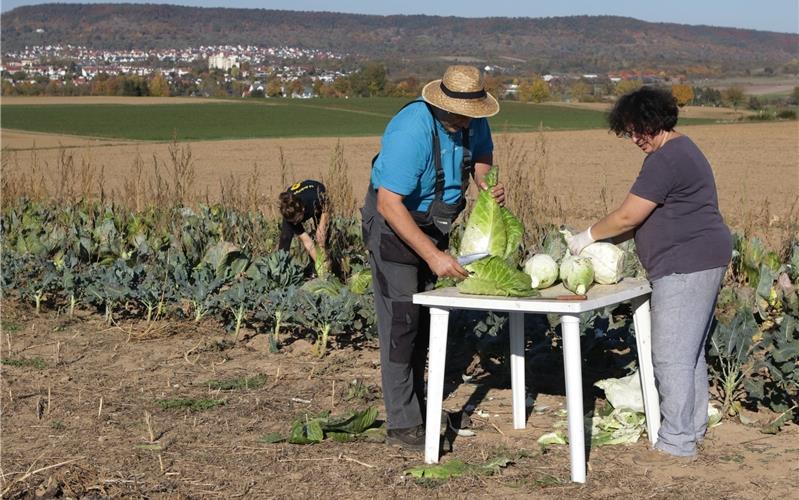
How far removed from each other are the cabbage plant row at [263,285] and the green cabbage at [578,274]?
49.4 inches

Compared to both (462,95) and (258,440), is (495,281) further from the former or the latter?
(258,440)

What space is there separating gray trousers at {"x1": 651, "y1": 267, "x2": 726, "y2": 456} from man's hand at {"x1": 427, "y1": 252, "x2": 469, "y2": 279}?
890 millimetres

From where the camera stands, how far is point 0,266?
8.35m

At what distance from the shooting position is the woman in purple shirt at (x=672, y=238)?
179 inches

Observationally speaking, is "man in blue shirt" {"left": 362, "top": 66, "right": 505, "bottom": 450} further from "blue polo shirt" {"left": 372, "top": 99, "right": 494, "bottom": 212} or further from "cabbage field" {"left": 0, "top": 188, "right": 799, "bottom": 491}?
"cabbage field" {"left": 0, "top": 188, "right": 799, "bottom": 491}

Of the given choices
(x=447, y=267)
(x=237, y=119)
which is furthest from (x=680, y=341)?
(x=237, y=119)

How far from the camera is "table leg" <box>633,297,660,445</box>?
493 centimetres

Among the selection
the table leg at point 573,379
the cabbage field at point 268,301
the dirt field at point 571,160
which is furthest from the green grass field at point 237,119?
the table leg at point 573,379

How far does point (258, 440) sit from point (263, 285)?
7.70 feet

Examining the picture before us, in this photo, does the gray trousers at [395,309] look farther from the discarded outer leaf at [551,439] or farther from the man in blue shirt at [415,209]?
the discarded outer leaf at [551,439]

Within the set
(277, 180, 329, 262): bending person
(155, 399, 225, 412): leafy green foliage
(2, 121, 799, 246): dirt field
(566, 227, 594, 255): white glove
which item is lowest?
(2, 121, 799, 246): dirt field

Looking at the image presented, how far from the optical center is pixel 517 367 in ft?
17.3

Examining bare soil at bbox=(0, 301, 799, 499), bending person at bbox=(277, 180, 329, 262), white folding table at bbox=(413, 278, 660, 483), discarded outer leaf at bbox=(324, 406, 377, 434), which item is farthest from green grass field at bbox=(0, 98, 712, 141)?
white folding table at bbox=(413, 278, 660, 483)

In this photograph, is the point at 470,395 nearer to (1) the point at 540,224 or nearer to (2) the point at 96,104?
(1) the point at 540,224
